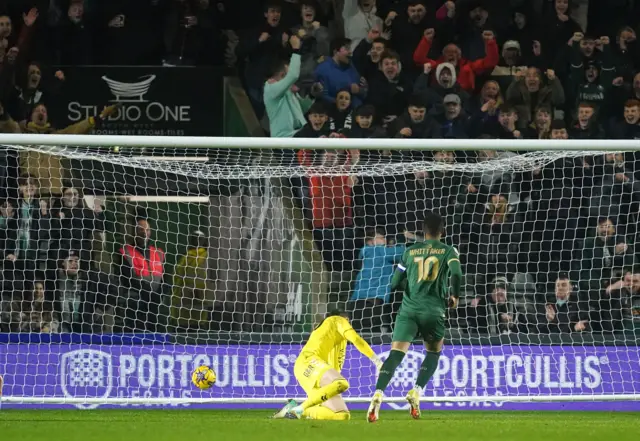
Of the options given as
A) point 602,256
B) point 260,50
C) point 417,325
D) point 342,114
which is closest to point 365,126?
point 342,114

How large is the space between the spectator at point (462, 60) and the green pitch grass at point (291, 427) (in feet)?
15.4

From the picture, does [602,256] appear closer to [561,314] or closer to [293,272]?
[561,314]

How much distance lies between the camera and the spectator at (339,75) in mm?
13812

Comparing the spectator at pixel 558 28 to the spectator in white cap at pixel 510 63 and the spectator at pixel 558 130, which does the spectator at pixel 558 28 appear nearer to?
the spectator in white cap at pixel 510 63

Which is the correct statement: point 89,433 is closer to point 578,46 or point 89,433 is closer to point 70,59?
point 70,59

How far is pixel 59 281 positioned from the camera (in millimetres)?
11977

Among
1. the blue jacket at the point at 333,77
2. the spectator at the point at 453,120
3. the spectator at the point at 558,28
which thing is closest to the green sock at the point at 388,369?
the spectator at the point at 453,120

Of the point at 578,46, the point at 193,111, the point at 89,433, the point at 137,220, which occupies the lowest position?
the point at 89,433

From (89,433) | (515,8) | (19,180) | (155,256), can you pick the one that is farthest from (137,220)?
(515,8)

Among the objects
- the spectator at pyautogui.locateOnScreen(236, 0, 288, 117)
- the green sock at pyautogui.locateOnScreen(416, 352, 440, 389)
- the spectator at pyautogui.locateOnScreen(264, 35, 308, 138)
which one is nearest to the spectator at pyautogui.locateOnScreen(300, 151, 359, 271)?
the spectator at pyautogui.locateOnScreen(264, 35, 308, 138)

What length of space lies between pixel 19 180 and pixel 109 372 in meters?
2.50

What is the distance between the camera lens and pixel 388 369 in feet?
33.0

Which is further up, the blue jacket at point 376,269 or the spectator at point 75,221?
the spectator at point 75,221

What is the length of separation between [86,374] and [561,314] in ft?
15.9
